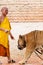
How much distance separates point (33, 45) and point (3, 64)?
58cm

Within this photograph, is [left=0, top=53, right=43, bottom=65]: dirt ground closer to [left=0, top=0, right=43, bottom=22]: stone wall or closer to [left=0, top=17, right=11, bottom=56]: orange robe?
[left=0, top=17, right=11, bottom=56]: orange robe

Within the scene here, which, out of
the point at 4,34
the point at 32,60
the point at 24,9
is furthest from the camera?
the point at 24,9

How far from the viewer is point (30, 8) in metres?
7.07

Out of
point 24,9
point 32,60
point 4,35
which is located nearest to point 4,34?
point 4,35

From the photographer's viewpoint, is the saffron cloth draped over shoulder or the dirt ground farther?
the dirt ground

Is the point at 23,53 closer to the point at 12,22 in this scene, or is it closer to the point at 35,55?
the point at 35,55

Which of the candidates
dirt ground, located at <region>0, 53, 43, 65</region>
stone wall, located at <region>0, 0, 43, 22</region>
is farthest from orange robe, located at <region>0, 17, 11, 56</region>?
stone wall, located at <region>0, 0, 43, 22</region>

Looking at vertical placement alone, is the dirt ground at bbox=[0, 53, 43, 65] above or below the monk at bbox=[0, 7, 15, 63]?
below

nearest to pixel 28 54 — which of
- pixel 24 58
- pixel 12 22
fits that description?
pixel 24 58

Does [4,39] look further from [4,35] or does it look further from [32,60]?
[32,60]

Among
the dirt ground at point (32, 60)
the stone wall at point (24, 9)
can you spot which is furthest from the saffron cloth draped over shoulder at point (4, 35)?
the stone wall at point (24, 9)

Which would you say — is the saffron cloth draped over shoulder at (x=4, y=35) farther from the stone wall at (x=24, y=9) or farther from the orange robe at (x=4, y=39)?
the stone wall at (x=24, y=9)

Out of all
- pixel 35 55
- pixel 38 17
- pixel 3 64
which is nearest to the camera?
pixel 3 64

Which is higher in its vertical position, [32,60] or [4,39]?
[4,39]
